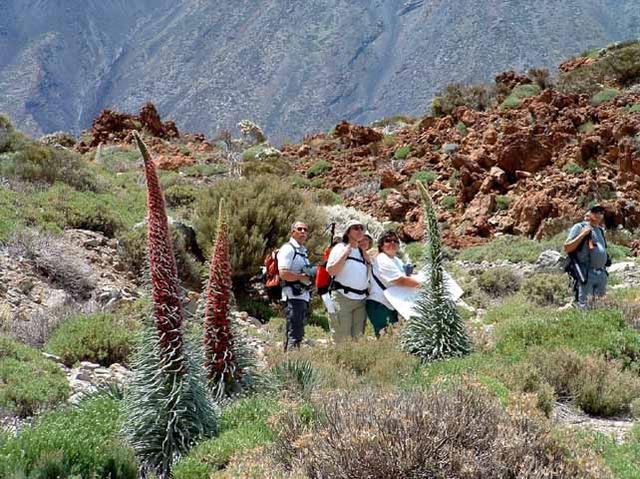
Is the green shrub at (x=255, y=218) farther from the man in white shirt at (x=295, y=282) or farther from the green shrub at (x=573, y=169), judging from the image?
the green shrub at (x=573, y=169)

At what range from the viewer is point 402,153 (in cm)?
2320

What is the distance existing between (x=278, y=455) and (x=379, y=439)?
644 millimetres

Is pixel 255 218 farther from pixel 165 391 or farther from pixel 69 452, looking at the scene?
pixel 69 452

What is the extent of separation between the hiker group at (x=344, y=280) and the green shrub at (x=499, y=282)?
5231mm

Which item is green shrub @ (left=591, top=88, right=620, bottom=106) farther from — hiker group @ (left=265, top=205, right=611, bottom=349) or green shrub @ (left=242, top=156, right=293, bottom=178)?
hiker group @ (left=265, top=205, right=611, bottom=349)

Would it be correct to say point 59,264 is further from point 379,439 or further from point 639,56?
point 639,56

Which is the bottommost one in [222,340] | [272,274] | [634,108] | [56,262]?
[222,340]

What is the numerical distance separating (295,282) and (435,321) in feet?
5.17

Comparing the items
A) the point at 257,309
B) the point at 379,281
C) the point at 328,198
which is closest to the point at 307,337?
the point at 257,309

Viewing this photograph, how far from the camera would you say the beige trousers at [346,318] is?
7195mm

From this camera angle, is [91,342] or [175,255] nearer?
[91,342]

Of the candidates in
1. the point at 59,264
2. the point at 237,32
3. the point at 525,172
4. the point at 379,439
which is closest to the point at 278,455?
the point at 379,439

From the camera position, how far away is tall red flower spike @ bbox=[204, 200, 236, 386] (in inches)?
172

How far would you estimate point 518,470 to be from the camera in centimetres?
338
